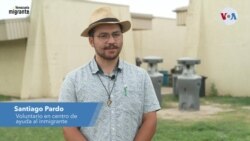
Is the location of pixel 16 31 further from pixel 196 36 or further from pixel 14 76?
pixel 196 36

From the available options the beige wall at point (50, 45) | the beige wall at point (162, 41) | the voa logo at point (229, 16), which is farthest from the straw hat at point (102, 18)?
the beige wall at point (162, 41)

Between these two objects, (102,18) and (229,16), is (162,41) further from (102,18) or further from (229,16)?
(102,18)

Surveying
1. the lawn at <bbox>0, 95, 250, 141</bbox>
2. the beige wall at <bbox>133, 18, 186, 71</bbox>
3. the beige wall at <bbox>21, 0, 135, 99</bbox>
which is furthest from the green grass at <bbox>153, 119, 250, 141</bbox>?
the beige wall at <bbox>133, 18, 186, 71</bbox>

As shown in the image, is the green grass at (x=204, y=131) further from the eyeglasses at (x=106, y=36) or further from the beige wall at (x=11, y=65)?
the beige wall at (x=11, y=65)

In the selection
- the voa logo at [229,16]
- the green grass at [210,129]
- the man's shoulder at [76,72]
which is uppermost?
the voa logo at [229,16]

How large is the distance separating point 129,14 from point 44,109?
15.4m

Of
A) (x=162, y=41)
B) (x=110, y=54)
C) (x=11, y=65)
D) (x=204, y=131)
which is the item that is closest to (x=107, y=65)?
(x=110, y=54)

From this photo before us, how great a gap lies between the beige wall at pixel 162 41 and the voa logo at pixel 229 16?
32.2 feet

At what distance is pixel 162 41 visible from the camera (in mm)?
24672

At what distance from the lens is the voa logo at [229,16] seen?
45.5ft

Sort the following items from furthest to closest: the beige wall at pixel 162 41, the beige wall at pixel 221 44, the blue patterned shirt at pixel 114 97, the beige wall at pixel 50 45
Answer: the beige wall at pixel 162 41, the beige wall at pixel 50 45, the beige wall at pixel 221 44, the blue patterned shirt at pixel 114 97

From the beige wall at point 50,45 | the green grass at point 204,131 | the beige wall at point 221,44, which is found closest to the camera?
the green grass at point 204,131

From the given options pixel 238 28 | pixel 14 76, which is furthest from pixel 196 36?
pixel 14 76

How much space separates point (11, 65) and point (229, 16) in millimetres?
7892
